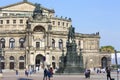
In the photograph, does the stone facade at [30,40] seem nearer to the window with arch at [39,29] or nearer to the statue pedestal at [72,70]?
the window with arch at [39,29]

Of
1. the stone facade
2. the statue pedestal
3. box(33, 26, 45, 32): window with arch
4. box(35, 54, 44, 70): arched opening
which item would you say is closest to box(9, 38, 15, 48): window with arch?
the stone facade

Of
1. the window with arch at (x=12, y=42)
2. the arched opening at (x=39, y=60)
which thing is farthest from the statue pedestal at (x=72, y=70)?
the window with arch at (x=12, y=42)

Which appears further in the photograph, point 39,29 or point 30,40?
point 39,29

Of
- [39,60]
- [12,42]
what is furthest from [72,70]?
[12,42]

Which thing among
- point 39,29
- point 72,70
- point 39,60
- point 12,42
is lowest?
point 72,70

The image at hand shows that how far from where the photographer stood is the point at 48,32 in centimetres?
12269

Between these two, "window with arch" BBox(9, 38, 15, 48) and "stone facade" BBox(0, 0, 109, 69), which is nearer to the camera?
"stone facade" BBox(0, 0, 109, 69)

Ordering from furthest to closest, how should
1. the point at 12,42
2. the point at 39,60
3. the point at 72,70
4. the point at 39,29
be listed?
the point at 12,42 → the point at 39,29 → the point at 39,60 → the point at 72,70

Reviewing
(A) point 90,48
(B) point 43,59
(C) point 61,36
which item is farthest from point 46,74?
(A) point 90,48

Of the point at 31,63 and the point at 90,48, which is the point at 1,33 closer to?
the point at 31,63

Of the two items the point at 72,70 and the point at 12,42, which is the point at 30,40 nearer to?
the point at 12,42

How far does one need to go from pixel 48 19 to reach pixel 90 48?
864 inches

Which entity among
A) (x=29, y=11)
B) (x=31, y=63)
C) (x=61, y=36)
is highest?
(x=29, y=11)

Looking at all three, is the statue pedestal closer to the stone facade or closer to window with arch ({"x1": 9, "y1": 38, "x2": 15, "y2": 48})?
the stone facade
